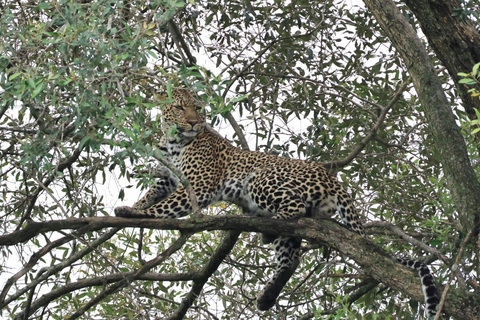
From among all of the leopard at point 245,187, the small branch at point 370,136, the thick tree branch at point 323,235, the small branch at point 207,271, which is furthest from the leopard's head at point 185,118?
the thick tree branch at point 323,235

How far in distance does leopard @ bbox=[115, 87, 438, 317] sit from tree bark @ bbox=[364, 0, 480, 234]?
4.80 feet

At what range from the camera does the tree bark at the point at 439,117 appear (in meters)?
5.36

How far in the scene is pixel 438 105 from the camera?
562 cm

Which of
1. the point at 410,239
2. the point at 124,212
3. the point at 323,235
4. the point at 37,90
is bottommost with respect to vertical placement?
the point at 410,239

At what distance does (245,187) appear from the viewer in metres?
7.44

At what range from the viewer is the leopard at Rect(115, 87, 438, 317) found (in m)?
6.94

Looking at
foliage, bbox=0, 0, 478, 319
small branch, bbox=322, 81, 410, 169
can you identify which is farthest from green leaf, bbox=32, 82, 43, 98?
small branch, bbox=322, 81, 410, 169

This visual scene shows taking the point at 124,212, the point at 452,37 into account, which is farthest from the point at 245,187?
the point at 452,37

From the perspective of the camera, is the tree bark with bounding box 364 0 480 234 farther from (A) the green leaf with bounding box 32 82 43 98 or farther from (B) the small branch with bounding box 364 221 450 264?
(A) the green leaf with bounding box 32 82 43 98

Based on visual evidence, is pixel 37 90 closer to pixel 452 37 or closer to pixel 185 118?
pixel 452 37

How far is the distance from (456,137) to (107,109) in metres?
2.51

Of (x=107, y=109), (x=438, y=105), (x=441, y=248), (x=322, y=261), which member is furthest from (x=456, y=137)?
(x=107, y=109)

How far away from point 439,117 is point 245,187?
2.41 m

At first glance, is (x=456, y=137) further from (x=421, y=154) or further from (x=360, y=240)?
(x=421, y=154)
